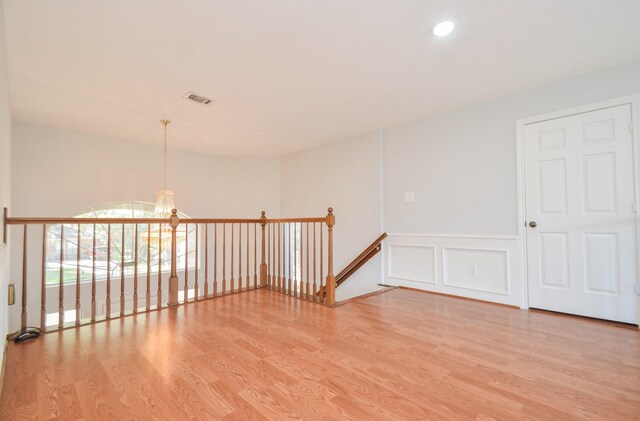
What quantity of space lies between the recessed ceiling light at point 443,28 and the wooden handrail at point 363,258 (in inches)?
105

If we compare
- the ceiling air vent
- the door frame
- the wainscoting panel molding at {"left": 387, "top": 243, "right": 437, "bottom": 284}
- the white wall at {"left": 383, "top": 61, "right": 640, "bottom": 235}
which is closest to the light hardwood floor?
the door frame

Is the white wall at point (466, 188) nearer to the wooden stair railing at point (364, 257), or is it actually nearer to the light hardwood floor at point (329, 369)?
the wooden stair railing at point (364, 257)

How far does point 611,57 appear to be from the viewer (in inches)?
100

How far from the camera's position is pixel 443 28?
6.93 feet

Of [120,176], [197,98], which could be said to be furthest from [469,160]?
[120,176]

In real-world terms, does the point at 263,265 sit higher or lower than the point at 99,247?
lower

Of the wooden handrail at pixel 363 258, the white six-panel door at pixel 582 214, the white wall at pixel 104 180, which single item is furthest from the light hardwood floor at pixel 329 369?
the white wall at pixel 104 180

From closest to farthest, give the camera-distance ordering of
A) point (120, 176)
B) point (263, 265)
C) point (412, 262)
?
point (412, 262) → point (263, 265) → point (120, 176)

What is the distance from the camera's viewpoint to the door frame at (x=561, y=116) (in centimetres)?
258

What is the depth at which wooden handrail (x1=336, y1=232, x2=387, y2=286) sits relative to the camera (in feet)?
14.1

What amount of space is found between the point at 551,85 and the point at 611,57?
49cm

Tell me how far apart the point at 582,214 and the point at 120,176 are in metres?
5.99

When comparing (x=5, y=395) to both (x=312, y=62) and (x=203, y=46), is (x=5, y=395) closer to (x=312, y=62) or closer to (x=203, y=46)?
(x=203, y=46)

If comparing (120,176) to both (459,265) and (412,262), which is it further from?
(459,265)
